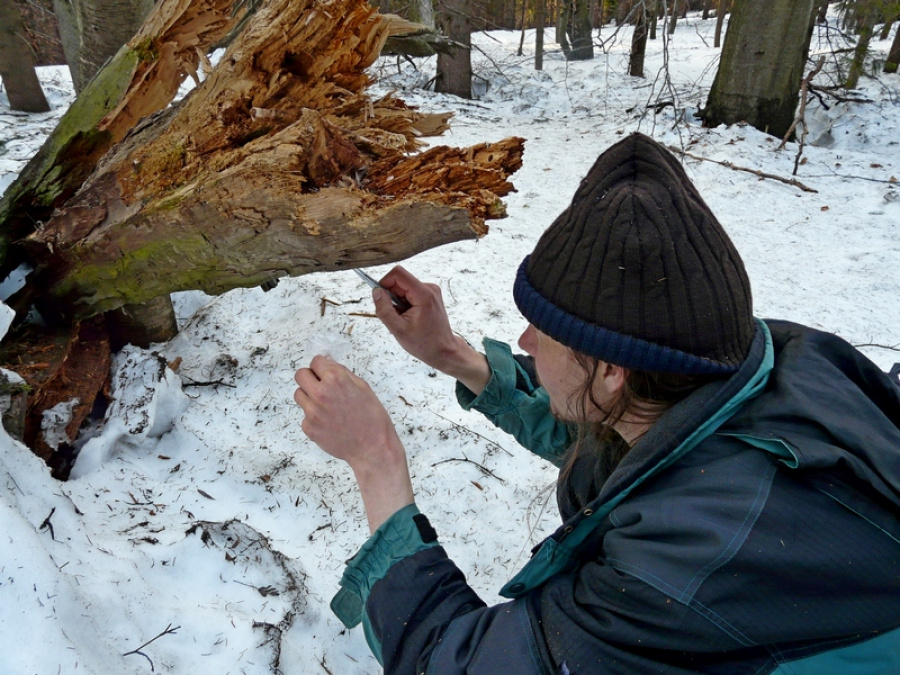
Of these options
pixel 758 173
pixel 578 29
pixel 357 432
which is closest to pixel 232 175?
pixel 357 432

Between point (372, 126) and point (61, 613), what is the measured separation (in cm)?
148

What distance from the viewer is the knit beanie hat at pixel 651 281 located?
3.43 feet

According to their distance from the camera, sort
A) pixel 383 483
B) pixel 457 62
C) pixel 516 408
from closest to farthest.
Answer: pixel 383 483
pixel 516 408
pixel 457 62

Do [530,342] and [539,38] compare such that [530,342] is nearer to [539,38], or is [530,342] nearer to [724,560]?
[724,560]

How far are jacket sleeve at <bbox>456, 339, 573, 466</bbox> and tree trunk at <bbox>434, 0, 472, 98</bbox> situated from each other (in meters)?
8.77

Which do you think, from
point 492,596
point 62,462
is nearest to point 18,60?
point 62,462

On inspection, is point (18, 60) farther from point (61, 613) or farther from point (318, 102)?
point (61, 613)

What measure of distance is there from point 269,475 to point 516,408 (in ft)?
3.58

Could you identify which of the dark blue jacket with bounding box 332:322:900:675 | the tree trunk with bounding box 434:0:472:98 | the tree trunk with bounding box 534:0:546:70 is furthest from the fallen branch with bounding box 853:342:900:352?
the tree trunk with bounding box 534:0:546:70

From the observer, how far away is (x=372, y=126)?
171 cm

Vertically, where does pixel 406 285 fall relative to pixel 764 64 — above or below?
below

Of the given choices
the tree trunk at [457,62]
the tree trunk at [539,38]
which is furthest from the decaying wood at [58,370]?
the tree trunk at [539,38]

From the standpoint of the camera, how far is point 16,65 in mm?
7055

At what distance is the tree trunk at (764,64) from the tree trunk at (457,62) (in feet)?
14.0
